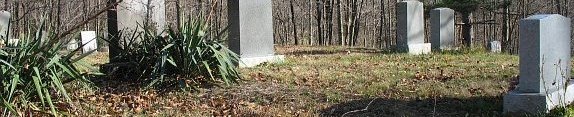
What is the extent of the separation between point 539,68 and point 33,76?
16.0 ft

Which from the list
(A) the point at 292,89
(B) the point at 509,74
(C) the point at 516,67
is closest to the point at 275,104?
(A) the point at 292,89

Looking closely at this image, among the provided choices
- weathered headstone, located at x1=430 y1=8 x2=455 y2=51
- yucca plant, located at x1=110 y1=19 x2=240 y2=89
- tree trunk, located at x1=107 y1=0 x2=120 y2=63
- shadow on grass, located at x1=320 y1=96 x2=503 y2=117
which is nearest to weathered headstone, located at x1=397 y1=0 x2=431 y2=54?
weathered headstone, located at x1=430 y1=8 x2=455 y2=51

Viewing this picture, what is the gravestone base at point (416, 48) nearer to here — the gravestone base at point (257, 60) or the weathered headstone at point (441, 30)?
the weathered headstone at point (441, 30)

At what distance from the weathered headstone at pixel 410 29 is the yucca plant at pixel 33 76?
32.8 ft

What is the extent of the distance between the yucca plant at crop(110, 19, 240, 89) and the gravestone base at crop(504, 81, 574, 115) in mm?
3389

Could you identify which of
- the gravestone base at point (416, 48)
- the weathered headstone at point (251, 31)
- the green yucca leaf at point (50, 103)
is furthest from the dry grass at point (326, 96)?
the gravestone base at point (416, 48)

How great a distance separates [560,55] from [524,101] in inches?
27.0

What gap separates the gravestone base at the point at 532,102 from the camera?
622 centimetres

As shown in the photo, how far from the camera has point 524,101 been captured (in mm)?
6309

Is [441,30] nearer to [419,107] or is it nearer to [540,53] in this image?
[419,107]

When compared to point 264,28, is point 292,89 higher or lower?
lower

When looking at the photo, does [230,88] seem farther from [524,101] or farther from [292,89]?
[524,101]

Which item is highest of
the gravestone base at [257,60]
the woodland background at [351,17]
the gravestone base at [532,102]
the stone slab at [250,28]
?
the woodland background at [351,17]

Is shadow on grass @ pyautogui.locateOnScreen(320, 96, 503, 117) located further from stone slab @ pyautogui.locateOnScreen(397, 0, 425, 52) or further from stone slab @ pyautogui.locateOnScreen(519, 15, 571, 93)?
stone slab @ pyautogui.locateOnScreen(397, 0, 425, 52)
